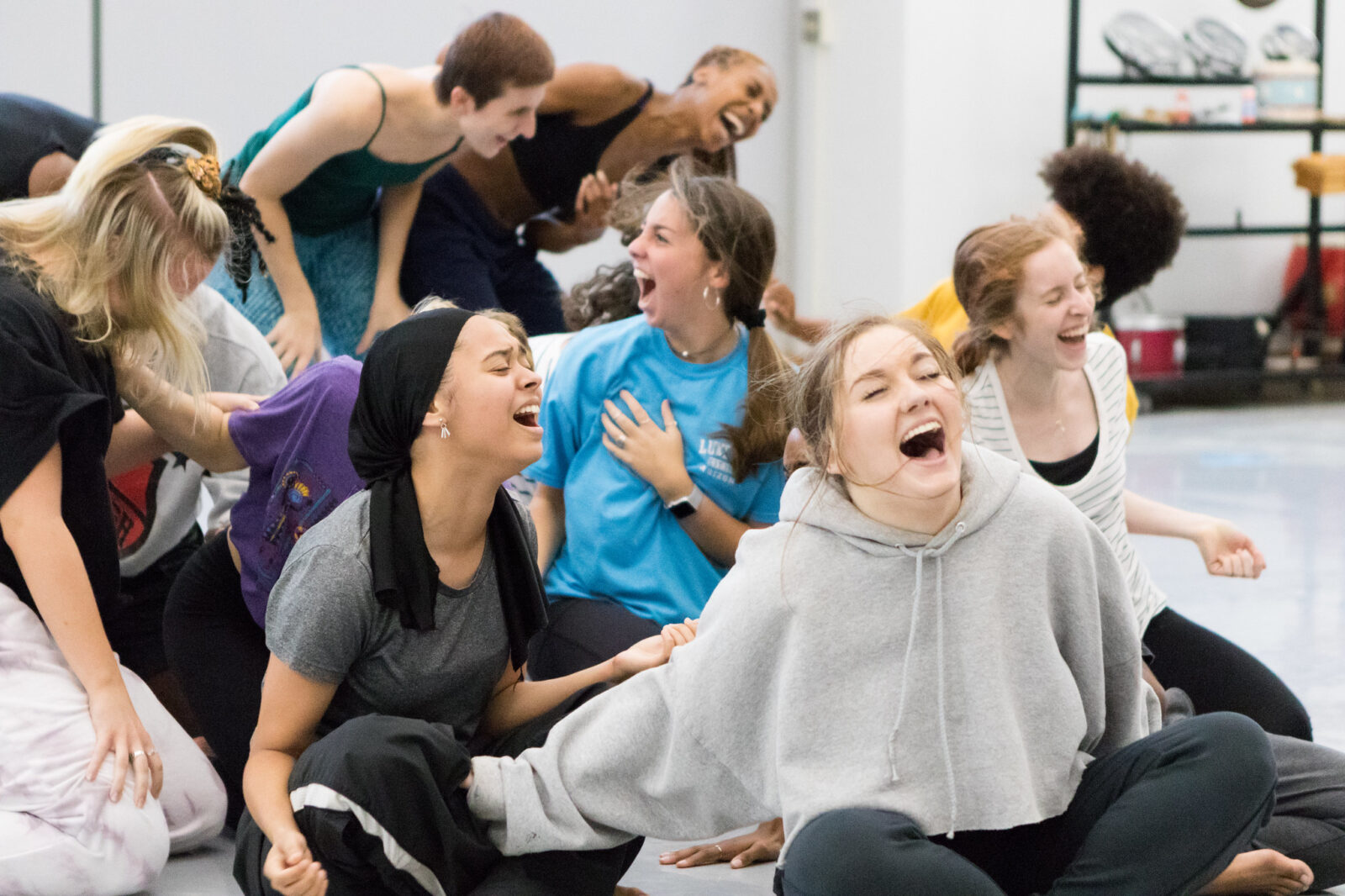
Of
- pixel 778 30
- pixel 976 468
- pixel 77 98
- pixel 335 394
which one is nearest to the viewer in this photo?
pixel 976 468

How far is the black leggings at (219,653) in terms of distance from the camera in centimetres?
205

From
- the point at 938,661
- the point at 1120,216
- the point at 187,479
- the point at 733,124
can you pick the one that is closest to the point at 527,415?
the point at 938,661

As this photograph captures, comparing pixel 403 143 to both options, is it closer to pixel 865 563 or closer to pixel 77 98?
pixel 865 563

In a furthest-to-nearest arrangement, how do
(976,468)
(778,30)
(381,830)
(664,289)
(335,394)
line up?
(778,30), (664,289), (335,394), (976,468), (381,830)

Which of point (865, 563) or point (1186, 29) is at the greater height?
point (1186, 29)

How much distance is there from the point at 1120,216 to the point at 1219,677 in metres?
0.95

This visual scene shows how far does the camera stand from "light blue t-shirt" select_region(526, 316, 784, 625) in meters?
2.30

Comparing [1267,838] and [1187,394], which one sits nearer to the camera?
[1267,838]

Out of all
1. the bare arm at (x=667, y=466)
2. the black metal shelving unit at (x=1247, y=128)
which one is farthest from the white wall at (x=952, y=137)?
the bare arm at (x=667, y=466)

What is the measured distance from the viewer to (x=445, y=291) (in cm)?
321

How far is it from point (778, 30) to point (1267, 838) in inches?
229

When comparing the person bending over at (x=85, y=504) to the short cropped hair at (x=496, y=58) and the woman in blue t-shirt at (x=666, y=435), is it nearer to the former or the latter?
the woman in blue t-shirt at (x=666, y=435)

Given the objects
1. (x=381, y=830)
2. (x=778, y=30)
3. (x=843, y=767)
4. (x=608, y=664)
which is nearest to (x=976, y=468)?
(x=843, y=767)

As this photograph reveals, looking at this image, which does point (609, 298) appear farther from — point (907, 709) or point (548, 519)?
point (907, 709)
